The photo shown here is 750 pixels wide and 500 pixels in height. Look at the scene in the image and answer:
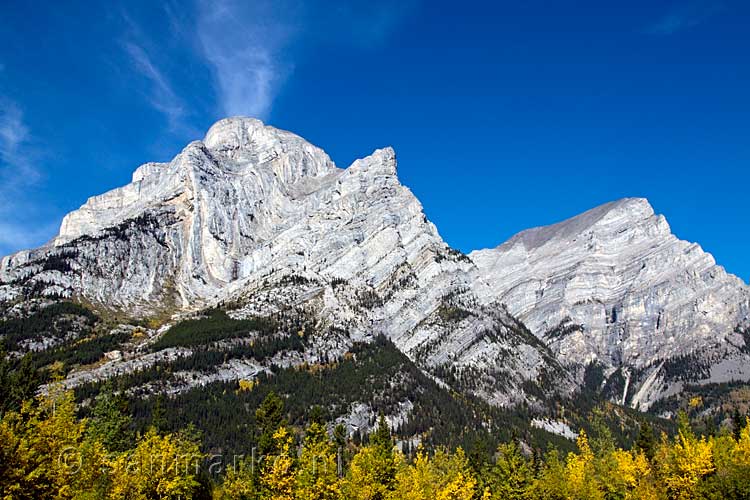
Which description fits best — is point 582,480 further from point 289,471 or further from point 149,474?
point 149,474

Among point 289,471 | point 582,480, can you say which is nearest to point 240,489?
point 289,471

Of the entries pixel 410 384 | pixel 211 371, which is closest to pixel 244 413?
pixel 211 371

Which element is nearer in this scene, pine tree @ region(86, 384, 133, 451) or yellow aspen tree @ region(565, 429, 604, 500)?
pine tree @ region(86, 384, 133, 451)

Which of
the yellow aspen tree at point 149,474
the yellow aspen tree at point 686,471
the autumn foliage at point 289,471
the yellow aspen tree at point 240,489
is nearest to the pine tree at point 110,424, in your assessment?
the autumn foliage at point 289,471

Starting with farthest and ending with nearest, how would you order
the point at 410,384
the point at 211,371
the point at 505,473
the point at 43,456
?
the point at 410,384 < the point at 211,371 < the point at 505,473 < the point at 43,456

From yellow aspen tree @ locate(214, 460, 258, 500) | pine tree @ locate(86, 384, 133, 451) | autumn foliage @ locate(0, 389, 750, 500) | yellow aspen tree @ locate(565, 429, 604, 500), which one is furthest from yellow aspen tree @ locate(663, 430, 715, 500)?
pine tree @ locate(86, 384, 133, 451)

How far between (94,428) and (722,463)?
263 feet

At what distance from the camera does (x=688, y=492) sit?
74000mm

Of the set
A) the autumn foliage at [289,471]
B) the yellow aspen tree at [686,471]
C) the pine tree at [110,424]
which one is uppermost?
the pine tree at [110,424]

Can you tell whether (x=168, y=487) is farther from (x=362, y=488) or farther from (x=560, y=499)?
(x=560, y=499)

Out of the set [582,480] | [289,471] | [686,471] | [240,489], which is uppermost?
[240,489]

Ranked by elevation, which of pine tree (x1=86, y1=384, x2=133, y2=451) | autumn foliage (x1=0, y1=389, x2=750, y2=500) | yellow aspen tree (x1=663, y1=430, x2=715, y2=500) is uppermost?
pine tree (x1=86, y1=384, x2=133, y2=451)

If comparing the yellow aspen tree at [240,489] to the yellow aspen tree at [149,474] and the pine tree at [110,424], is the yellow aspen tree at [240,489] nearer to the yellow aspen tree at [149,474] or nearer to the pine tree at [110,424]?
the pine tree at [110,424]

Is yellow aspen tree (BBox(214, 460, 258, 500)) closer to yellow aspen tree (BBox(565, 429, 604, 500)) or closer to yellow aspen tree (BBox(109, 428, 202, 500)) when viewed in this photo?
yellow aspen tree (BBox(109, 428, 202, 500))
